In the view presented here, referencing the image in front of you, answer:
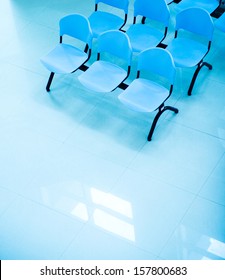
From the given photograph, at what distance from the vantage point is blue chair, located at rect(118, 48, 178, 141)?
5441 mm

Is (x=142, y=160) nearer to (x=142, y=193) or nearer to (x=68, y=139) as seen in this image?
(x=142, y=193)

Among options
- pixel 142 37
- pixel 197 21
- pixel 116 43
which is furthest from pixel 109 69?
pixel 197 21

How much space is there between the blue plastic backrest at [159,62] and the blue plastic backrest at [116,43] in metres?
0.17

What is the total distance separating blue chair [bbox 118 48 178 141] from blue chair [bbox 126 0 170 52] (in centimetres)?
41

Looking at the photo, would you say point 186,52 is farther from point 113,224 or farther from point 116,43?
point 113,224

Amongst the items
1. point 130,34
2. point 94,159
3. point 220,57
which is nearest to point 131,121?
point 94,159

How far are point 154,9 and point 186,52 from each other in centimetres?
75

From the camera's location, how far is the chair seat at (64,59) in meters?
5.84

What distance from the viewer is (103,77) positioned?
5738mm

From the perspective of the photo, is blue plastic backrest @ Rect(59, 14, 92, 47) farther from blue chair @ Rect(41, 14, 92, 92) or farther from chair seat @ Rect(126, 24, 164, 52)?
chair seat @ Rect(126, 24, 164, 52)

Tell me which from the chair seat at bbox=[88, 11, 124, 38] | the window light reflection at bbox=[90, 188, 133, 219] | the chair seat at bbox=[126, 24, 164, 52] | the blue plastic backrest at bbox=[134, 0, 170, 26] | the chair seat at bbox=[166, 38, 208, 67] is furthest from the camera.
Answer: the chair seat at bbox=[88, 11, 124, 38]

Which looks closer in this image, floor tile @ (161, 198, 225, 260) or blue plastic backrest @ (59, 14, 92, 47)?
floor tile @ (161, 198, 225, 260)

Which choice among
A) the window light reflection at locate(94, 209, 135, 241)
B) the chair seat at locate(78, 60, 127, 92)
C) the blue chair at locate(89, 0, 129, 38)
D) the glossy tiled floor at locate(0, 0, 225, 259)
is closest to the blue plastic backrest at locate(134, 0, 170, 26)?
the blue chair at locate(89, 0, 129, 38)

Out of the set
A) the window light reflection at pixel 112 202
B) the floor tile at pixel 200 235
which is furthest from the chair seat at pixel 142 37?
the floor tile at pixel 200 235
